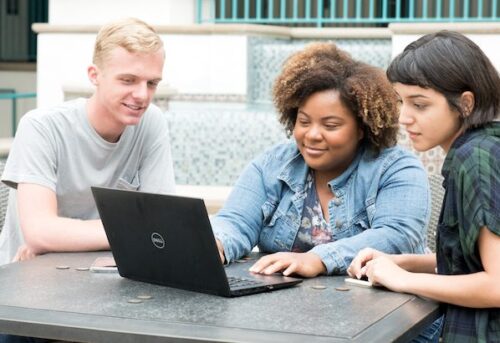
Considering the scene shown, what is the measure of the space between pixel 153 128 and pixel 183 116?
4.27 meters

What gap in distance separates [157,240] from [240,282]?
0.22 meters

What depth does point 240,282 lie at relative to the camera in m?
2.90

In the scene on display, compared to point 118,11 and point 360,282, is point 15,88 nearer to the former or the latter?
point 118,11

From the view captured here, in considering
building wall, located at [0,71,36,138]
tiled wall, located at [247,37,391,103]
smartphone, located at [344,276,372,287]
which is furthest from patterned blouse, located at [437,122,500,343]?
building wall, located at [0,71,36,138]

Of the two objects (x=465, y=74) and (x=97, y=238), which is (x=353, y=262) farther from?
(x=97, y=238)

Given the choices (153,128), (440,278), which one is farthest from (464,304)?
(153,128)

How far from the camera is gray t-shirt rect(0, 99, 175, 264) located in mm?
3602

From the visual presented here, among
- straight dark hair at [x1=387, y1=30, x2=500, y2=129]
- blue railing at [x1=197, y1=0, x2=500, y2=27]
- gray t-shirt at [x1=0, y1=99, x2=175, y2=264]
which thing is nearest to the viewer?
straight dark hair at [x1=387, y1=30, x2=500, y2=129]

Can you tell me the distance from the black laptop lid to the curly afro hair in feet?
2.28

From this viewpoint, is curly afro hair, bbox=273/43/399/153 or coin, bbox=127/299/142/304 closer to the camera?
coin, bbox=127/299/142/304

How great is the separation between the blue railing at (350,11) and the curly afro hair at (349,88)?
5751 mm

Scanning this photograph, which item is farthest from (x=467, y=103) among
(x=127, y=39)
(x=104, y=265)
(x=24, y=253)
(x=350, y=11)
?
(x=350, y=11)

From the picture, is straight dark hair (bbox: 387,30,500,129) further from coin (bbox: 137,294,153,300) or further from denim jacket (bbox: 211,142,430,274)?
coin (bbox: 137,294,153,300)

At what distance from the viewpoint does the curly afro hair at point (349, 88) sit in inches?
132
